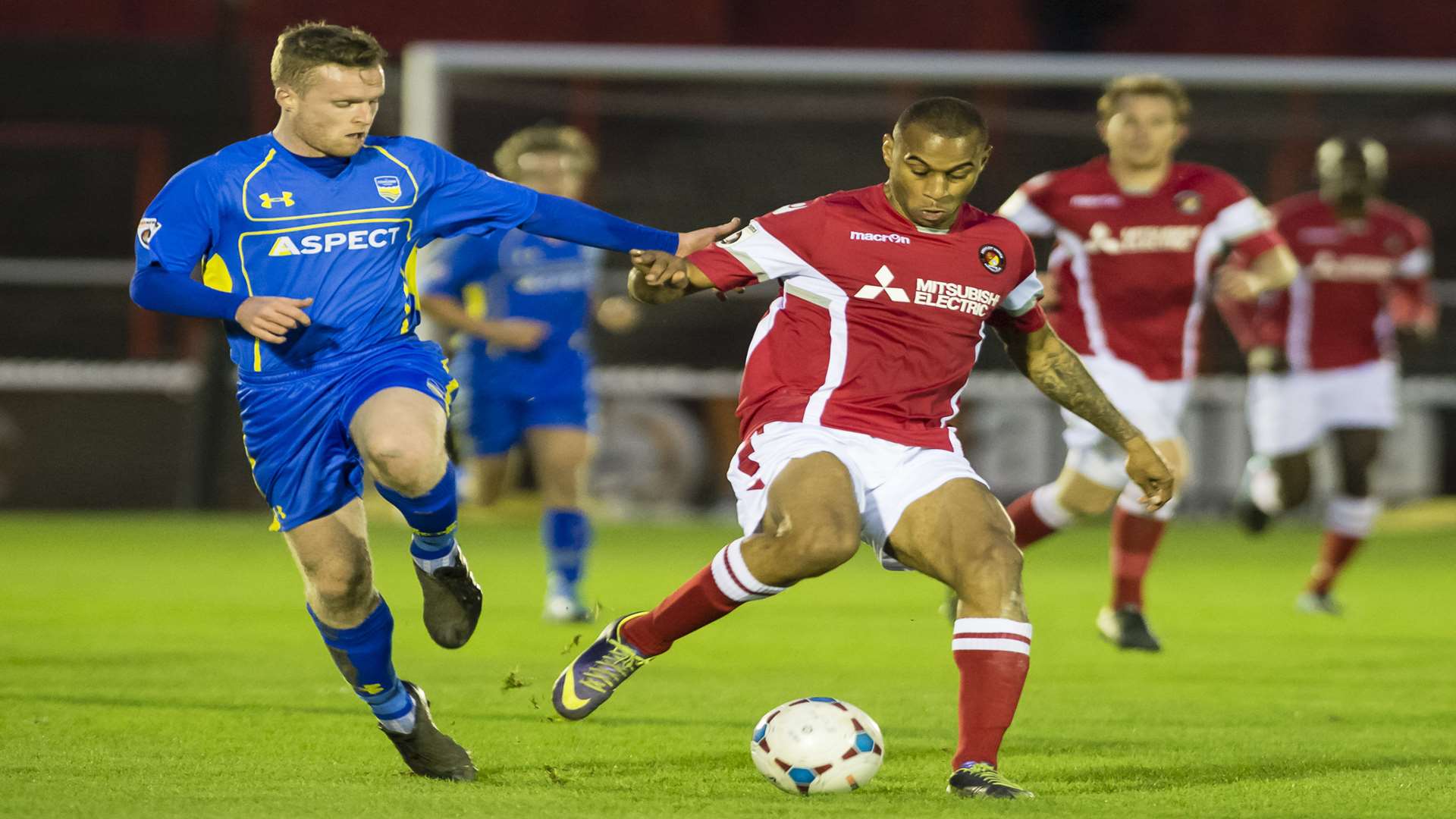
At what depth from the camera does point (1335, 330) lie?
10.4 meters

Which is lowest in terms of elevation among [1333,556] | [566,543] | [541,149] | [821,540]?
[566,543]

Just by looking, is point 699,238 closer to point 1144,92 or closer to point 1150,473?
point 1150,473

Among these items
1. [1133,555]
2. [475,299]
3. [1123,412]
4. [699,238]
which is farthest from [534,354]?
[699,238]

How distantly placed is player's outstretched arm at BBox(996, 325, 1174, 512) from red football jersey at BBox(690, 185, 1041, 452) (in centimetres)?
14

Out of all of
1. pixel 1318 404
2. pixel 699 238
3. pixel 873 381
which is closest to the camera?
pixel 873 381

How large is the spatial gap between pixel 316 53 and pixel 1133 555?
4335 millimetres

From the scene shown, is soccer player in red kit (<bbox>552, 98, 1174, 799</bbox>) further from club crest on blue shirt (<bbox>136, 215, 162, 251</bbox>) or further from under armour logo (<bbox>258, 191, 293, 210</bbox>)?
club crest on blue shirt (<bbox>136, 215, 162, 251</bbox>)

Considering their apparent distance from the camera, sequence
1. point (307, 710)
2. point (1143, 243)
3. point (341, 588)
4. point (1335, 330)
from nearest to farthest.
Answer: point (341, 588), point (307, 710), point (1143, 243), point (1335, 330)

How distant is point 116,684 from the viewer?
21.6 ft

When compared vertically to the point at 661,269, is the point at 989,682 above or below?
below

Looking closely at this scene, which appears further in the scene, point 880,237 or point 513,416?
point 513,416

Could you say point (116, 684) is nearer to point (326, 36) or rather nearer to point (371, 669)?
point (371, 669)

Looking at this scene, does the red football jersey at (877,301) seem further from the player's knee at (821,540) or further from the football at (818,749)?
the football at (818,749)

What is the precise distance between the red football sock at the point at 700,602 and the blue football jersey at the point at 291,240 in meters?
0.94
